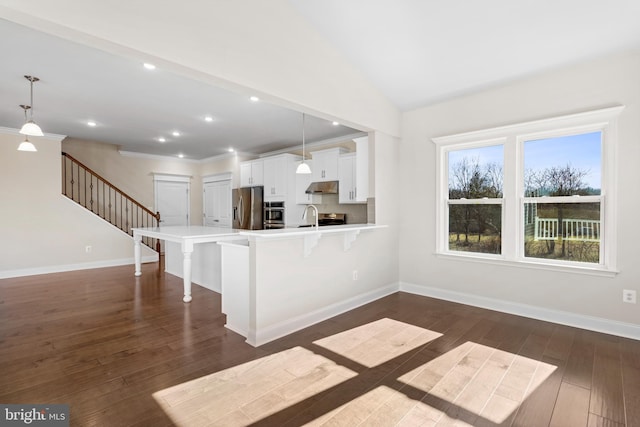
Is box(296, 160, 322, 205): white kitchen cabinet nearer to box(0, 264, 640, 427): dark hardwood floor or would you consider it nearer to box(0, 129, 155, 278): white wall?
box(0, 264, 640, 427): dark hardwood floor

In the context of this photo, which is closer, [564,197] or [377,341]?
[377,341]

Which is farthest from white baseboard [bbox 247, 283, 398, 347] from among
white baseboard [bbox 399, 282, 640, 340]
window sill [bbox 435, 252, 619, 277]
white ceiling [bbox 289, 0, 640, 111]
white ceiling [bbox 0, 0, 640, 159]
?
white ceiling [bbox 289, 0, 640, 111]

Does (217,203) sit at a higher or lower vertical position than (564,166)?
lower

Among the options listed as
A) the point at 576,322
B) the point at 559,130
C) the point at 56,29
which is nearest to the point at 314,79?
the point at 56,29

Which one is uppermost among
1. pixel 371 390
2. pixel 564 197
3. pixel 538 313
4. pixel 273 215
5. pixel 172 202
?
pixel 172 202

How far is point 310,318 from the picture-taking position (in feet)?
10.7

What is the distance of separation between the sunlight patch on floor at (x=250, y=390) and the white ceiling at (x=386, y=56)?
305cm

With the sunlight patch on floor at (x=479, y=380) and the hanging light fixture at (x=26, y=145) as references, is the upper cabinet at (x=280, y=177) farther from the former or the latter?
the sunlight patch on floor at (x=479, y=380)

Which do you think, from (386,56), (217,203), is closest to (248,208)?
(217,203)

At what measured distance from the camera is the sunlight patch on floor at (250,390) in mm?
1828

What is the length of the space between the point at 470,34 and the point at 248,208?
17.8 feet

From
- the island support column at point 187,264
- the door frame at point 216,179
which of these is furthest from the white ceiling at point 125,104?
the island support column at point 187,264

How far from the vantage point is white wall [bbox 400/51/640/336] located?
2.87 metres

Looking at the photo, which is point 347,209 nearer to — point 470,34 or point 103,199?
point 470,34
